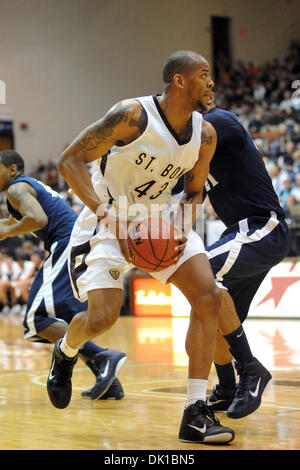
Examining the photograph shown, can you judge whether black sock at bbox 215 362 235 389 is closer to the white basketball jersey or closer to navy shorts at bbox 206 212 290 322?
navy shorts at bbox 206 212 290 322

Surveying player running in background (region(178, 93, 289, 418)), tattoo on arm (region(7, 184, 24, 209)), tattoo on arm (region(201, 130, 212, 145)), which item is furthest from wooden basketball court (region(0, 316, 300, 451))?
tattoo on arm (region(201, 130, 212, 145))

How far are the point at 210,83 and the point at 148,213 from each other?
2.43ft


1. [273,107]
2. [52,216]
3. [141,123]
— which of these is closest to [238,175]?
[141,123]

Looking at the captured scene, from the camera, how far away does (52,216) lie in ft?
18.1

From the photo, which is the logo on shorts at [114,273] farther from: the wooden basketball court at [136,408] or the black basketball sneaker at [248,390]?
the black basketball sneaker at [248,390]

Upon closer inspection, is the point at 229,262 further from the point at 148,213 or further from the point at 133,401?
the point at 133,401

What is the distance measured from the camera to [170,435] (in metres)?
3.59

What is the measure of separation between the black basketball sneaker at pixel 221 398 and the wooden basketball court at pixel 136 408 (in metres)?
0.13

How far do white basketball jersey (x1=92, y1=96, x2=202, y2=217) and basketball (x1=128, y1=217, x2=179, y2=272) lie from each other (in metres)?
0.34

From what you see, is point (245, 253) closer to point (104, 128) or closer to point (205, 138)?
point (205, 138)

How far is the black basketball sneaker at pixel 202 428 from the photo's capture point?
11.0ft

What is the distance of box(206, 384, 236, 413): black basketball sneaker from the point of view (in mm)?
4410

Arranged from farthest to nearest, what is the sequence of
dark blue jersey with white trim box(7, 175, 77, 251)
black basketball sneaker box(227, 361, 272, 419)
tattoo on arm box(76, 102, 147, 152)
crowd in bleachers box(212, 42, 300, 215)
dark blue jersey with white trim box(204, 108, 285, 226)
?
crowd in bleachers box(212, 42, 300, 215) → dark blue jersey with white trim box(7, 175, 77, 251) → dark blue jersey with white trim box(204, 108, 285, 226) → black basketball sneaker box(227, 361, 272, 419) → tattoo on arm box(76, 102, 147, 152)

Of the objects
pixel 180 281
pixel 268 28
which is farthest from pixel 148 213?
pixel 268 28
